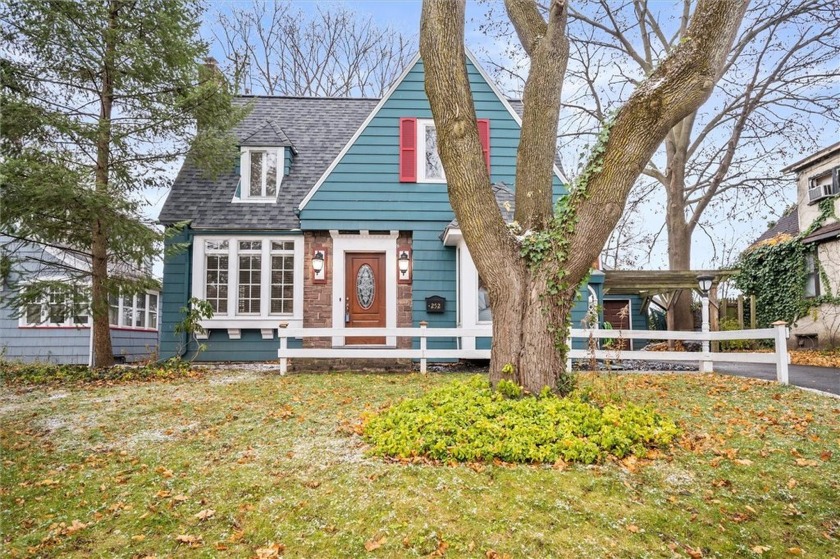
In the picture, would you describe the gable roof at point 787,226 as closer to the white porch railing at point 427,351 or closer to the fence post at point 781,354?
the white porch railing at point 427,351

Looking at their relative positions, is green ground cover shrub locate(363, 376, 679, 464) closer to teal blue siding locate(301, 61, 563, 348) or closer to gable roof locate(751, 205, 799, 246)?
teal blue siding locate(301, 61, 563, 348)

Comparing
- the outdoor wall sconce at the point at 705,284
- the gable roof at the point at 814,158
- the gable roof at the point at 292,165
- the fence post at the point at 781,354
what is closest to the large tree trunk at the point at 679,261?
the gable roof at the point at 814,158

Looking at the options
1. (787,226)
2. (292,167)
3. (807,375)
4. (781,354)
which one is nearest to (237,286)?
(292,167)

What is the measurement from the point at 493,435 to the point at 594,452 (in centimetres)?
77

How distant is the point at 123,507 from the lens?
3.37 metres

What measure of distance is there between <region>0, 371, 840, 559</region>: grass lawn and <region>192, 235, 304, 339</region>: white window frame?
5.90 meters

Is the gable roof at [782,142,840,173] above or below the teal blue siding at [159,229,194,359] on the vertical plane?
above

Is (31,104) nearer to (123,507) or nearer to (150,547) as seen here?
(123,507)

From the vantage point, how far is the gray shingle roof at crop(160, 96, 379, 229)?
37.5ft

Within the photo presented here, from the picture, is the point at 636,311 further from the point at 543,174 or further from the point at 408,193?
the point at 543,174

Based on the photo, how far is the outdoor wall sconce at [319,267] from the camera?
421 inches

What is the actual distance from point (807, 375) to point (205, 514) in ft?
34.3

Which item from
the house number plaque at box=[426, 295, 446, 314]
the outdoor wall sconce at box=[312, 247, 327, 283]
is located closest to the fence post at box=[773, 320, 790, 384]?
the house number plaque at box=[426, 295, 446, 314]

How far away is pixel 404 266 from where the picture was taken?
35.4 feet
